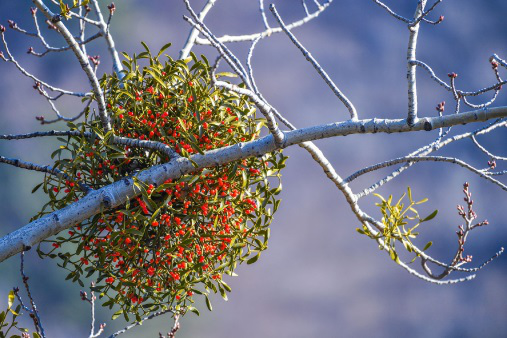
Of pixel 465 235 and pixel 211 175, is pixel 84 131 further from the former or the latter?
pixel 465 235

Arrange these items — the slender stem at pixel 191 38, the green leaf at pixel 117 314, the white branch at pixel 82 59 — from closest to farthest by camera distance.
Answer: the white branch at pixel 82 59 < the green leaf at pixel 117 314 < the slender stem at pixel 191 38

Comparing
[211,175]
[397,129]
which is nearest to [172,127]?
[211,175]

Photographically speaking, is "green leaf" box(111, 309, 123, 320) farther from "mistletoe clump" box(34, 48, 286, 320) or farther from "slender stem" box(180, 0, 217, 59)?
"slender stem" box(180, 0, 217, 59)

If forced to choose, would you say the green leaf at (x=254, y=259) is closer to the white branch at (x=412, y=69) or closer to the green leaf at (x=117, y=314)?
the green leaf at (x=117, y=314)

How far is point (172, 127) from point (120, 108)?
0.61 feet

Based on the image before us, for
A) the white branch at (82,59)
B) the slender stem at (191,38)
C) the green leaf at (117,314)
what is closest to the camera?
the white branch at (82,59)

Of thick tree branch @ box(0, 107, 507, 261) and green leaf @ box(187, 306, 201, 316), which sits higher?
thick tree branch @ box(0, 107, 507, 261)

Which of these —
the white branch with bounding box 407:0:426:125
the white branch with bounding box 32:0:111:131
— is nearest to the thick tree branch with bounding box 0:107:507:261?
the white branch with bounding box 407:0:426:125

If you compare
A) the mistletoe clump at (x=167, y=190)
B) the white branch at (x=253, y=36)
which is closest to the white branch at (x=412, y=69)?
the mistletoe clump at (x=167, y=190)

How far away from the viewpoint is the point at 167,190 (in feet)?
5.27

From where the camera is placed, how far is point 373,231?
1945 mm

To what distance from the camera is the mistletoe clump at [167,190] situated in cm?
163

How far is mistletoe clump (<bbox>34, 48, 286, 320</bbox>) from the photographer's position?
163 cm

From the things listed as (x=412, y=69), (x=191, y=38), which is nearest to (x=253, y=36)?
(x=191, y=38)
